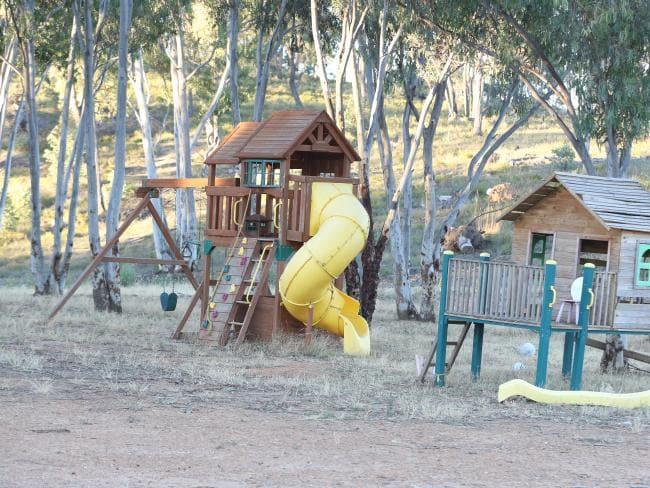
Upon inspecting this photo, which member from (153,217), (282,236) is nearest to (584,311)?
(282,236)

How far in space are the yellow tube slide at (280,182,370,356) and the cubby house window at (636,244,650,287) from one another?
5.13 meters

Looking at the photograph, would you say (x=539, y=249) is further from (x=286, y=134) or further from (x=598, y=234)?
(x=286, y=134)

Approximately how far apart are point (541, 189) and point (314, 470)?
6.80 meters

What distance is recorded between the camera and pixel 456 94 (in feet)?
222

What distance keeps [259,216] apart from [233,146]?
66.1 inches

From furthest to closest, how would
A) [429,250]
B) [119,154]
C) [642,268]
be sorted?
[429,250]
[119,154]
[642,268]

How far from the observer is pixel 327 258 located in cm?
1691

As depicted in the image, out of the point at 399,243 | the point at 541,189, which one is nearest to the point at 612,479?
the point at 541,189

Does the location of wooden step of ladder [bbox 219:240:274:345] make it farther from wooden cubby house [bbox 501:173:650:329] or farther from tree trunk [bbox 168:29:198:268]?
tree trunk [bbox 168:29:198:268]

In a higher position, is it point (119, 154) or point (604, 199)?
point (119, 154)

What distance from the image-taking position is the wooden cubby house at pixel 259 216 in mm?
17500

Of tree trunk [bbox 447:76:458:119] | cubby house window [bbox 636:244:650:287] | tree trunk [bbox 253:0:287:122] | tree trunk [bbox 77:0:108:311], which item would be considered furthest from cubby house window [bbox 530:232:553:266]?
tree trunk [bbox 447:76:458:119]

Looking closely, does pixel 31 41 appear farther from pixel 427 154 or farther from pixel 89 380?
pixel 89 380

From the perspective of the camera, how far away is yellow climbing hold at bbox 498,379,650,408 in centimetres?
1212
